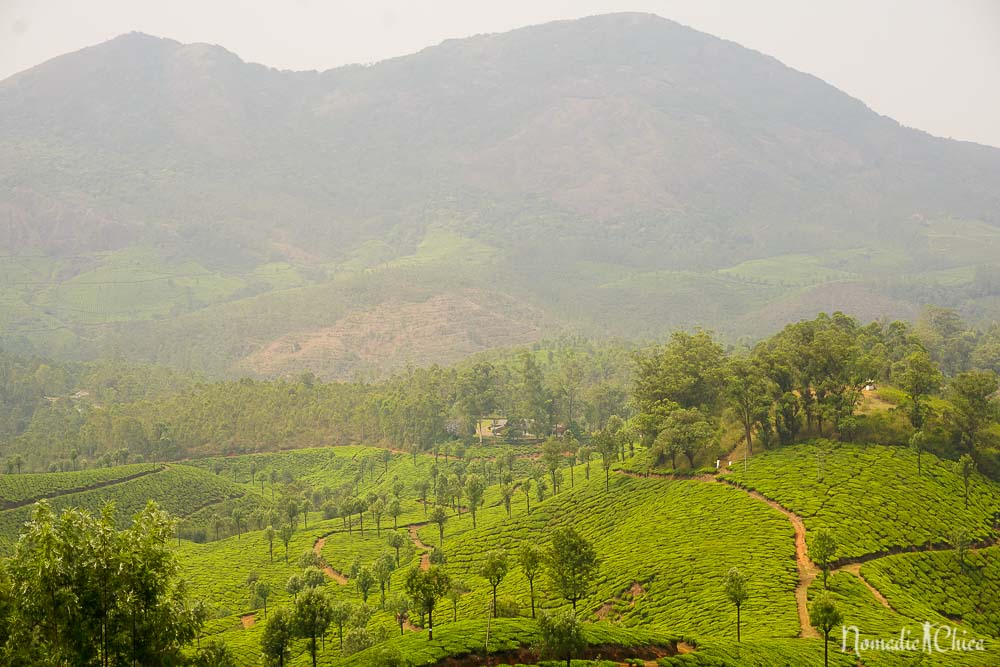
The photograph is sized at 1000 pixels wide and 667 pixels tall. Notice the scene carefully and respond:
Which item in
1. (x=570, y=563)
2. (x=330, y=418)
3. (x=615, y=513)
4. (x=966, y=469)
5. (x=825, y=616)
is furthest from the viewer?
(x=330, y=418)

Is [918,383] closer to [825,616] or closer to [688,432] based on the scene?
[688,432]

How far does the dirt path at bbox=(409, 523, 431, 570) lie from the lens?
100 meters

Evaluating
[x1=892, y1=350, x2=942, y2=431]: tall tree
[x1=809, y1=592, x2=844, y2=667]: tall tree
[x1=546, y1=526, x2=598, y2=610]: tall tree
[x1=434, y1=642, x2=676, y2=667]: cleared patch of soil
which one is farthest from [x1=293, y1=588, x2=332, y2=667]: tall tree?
[x1=892, y1=350, x2=942, y2=431]: tall tree

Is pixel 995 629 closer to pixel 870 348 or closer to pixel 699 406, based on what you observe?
pixel 699 406

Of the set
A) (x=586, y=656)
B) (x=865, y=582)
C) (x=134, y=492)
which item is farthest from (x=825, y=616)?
(x=134, y=492)

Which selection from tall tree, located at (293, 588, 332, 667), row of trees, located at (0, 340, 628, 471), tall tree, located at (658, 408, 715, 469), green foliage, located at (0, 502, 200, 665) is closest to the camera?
green foliage, located at (0, 502, 200, 665)

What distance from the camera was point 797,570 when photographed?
6175 centimetres

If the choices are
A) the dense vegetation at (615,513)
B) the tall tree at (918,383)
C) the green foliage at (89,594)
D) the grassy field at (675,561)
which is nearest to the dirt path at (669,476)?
→ the dense vegetation at (615,513)

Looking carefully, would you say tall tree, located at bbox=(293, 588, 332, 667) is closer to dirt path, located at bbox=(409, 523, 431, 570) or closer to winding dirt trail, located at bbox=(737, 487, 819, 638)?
winding dirt trail, located at bbox=(737, 487, 819, 638)

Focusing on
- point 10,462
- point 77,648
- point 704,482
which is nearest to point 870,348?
point 704,482

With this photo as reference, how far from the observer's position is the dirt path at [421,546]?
329 feet

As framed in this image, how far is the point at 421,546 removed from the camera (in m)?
111

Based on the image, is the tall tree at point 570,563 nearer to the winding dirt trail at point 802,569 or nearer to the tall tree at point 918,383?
the winding dirt trail at point 802,569

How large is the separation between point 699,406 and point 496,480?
54481 millimetres
